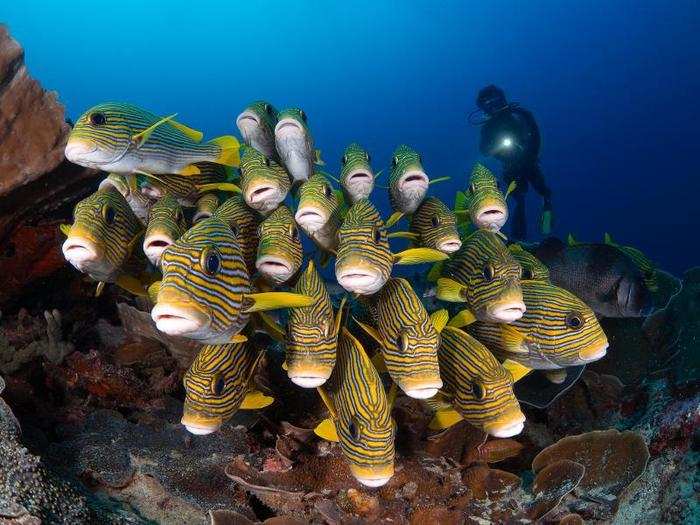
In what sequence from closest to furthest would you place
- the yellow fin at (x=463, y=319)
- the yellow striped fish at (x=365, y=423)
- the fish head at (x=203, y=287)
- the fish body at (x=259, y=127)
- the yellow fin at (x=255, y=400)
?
the fish head at (x=203, y=287)
the yellow striped fish at (x=365, y=423)
the yellow fin at (x=255, y=400)
the yellow fin at (x=463, y=319)
the fish body at (x=259, y=127)

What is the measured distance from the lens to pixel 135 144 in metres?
2.69

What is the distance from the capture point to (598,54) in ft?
309

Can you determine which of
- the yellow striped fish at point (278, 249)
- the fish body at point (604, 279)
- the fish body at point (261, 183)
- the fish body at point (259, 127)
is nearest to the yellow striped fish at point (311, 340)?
the yellow striped fish at point (278, 249)

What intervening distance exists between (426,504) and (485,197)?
2249 mm

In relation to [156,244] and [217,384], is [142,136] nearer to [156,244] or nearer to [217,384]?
[156,244]

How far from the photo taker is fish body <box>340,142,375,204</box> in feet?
10.5

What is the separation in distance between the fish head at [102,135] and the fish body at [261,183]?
2.32 ft

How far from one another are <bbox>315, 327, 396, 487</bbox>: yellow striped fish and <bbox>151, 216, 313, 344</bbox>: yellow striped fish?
1.99 feet

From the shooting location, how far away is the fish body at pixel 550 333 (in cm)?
279

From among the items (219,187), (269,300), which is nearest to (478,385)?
(269,300)

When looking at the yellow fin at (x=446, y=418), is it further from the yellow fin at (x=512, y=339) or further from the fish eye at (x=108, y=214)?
the fish eye at (x=108, y=214)

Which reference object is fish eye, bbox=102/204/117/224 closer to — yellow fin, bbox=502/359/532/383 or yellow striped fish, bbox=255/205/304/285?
yellow striped fish, bbox=255/205/304/285

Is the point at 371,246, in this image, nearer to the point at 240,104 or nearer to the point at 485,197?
the point at 485,197

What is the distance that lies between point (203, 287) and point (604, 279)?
4085 millimetres
